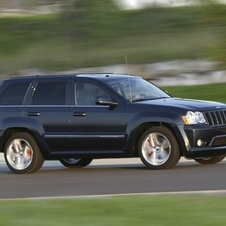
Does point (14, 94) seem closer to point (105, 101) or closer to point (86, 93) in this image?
point (86, 93)

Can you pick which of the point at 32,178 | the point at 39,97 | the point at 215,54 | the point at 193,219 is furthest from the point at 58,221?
the point at 215,54

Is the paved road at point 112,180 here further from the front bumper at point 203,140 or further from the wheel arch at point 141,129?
the wheel arch at point 141,129

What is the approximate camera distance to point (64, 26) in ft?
112

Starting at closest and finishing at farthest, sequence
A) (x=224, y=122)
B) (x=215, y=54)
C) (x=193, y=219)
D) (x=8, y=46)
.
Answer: (x=193, y=219), (x=224, y=122), (x=215, y=54), (x=8, y=46)

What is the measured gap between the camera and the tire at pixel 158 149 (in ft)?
40.0

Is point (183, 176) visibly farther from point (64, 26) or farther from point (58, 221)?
point (64, 26)

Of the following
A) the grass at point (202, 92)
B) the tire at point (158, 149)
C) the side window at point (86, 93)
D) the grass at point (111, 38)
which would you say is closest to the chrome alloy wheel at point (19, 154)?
the side window at point (86, 93)

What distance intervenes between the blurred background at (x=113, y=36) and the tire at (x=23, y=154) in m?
13.8

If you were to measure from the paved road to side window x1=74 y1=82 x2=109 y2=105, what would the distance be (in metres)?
1.18

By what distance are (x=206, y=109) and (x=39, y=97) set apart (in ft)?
9.53

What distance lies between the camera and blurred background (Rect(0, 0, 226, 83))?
27906 mm

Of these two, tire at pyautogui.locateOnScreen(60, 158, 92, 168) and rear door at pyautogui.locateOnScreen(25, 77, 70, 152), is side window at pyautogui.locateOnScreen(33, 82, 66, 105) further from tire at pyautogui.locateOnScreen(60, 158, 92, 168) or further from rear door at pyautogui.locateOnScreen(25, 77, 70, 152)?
tire at pyautogui.locateOnScreen(60, 158, 92, 168)

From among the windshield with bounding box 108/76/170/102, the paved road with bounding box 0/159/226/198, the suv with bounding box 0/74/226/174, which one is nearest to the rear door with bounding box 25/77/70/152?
the suv with bounding box 0/74/226/174

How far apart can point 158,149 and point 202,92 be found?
11723 mm
